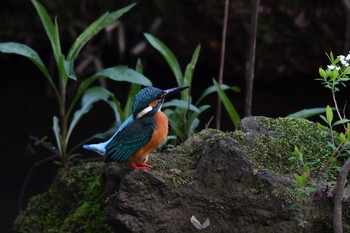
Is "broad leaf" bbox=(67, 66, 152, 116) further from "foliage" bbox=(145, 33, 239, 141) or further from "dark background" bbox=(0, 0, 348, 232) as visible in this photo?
"dark background" bbox=(0, 0, 348, 232)

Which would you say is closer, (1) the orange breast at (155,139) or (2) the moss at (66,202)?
(1) the orange breast at (155,139)

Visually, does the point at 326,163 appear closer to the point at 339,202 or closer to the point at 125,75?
the point at 339,202

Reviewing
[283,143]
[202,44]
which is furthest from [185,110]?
[202,44]

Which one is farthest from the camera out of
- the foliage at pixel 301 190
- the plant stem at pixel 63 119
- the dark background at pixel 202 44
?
the dark background at pixel 202 44

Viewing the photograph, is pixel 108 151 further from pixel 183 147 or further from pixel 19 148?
pixel 19 148

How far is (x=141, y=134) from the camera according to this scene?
3725mm

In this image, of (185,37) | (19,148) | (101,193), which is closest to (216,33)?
(185,37)

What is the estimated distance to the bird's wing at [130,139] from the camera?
373cm

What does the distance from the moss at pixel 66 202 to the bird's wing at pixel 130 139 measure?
1.90 ft

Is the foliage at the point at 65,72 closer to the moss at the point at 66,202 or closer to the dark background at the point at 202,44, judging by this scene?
the moss at the point at 66,202

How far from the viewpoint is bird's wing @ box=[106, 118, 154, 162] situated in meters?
3.73

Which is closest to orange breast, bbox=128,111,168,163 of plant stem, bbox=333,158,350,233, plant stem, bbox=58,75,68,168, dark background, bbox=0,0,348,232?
plant stem, bbox=333,158,350,233

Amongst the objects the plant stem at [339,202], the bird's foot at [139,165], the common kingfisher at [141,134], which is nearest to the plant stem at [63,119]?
the common kingfisher at [141,134]

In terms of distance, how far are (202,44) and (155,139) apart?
170 inches
